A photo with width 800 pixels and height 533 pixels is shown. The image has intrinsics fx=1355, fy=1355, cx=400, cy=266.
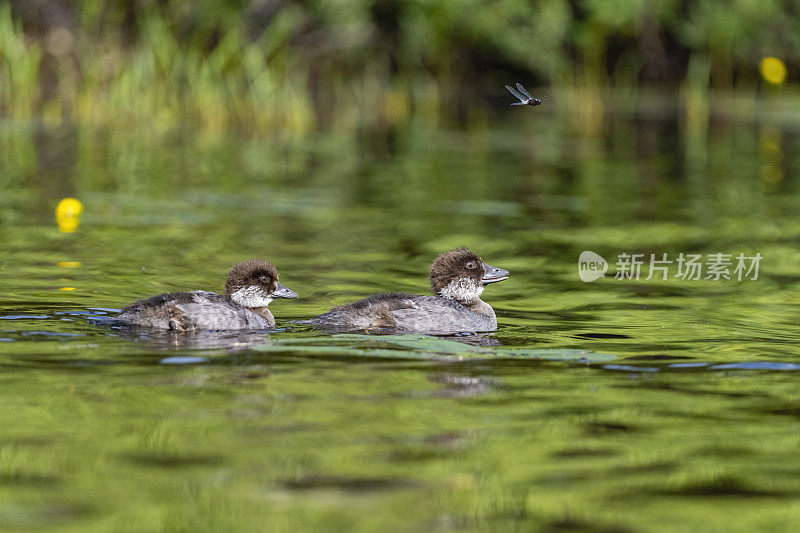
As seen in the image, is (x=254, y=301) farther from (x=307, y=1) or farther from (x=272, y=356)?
(x=307, y=1)

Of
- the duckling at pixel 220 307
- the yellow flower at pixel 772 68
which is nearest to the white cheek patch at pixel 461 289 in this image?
the duckling at pixel 220 307

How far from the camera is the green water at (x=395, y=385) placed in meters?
5.37

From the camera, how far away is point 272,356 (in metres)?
8.00

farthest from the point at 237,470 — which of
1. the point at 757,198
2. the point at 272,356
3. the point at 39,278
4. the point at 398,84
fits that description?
the point at 398,84

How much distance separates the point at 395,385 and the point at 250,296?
2287 millimetres

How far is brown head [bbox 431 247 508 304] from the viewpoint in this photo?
392 inches

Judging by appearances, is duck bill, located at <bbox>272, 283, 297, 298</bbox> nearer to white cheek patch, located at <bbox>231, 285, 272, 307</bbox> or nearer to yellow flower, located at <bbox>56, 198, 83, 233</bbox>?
white cheek patch, located at <bbox>231, 285, 272, 307</bbox>

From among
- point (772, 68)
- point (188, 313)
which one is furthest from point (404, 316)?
point (772, 68)

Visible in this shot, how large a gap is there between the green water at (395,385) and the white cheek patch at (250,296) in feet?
0.78

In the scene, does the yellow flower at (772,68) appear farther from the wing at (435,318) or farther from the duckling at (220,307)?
the duckling at (220,307)

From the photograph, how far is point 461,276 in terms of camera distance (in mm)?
9945

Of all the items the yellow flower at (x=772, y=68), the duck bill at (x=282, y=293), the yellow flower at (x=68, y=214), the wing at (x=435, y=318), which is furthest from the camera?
the yellow flower at (x=772, y=68)

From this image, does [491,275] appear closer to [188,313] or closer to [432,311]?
[432,311]

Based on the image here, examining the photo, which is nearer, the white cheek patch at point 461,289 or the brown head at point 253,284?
the brown head at point 253,284
